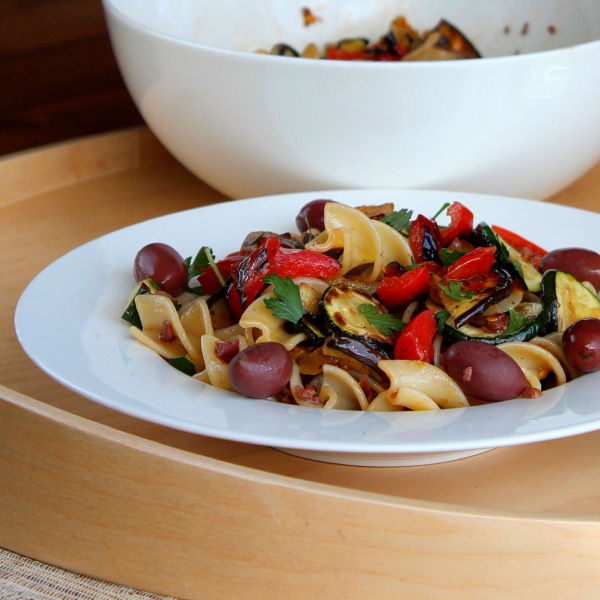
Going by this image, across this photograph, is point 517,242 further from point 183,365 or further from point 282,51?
point 282,51

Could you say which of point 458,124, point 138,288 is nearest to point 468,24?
point 458,124

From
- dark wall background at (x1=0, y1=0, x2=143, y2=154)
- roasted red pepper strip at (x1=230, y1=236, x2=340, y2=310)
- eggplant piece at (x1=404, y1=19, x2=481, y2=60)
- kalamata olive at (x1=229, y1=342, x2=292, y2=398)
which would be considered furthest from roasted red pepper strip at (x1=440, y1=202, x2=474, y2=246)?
dark wall background at (x1=0, y1=0, x2=143, y2=154)

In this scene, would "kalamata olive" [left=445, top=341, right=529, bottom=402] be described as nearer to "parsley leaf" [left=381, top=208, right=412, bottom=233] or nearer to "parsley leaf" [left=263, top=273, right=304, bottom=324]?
"parsley leaf" [left=263, top=273, right=304, bottom=324]

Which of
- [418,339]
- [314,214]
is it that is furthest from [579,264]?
[314,214]

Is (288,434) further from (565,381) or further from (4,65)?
(4,65)

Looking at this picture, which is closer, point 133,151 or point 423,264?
point 423,264

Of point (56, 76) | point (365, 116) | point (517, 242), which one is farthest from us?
point (56, 76)
